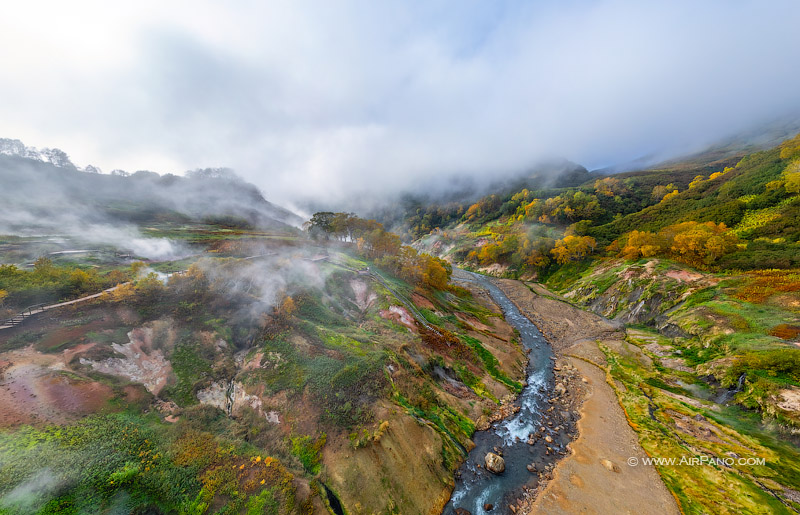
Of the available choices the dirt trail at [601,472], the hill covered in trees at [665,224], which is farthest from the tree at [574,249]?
the dirt trail at [601,472]

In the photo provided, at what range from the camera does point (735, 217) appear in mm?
54969

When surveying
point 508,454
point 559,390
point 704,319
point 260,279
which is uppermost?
point 260,279

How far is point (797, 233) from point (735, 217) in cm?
1468

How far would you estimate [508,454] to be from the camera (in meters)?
21.6

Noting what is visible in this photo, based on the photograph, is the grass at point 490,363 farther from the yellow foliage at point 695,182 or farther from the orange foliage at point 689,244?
the yellow foliage at point 695,182

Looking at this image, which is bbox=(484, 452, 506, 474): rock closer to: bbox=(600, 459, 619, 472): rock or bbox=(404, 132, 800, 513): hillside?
bbox=(404, 132, 800, 513): hillside

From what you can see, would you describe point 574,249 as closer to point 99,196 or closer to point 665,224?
point 665,224

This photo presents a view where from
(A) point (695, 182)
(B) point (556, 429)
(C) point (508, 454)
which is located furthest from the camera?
(A) point (695, 182)

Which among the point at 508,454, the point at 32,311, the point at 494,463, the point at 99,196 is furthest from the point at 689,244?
the point at 99,196

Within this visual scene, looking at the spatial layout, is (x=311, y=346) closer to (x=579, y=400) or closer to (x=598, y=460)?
(x=598, y=460)

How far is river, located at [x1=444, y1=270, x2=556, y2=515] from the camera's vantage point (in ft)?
59.3

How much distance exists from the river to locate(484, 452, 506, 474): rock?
0.32 meters

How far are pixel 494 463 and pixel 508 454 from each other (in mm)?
2554

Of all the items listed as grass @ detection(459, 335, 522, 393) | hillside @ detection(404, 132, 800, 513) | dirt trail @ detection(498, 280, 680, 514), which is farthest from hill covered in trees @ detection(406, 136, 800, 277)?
grass @ detection(459, 335, 522, 393)
